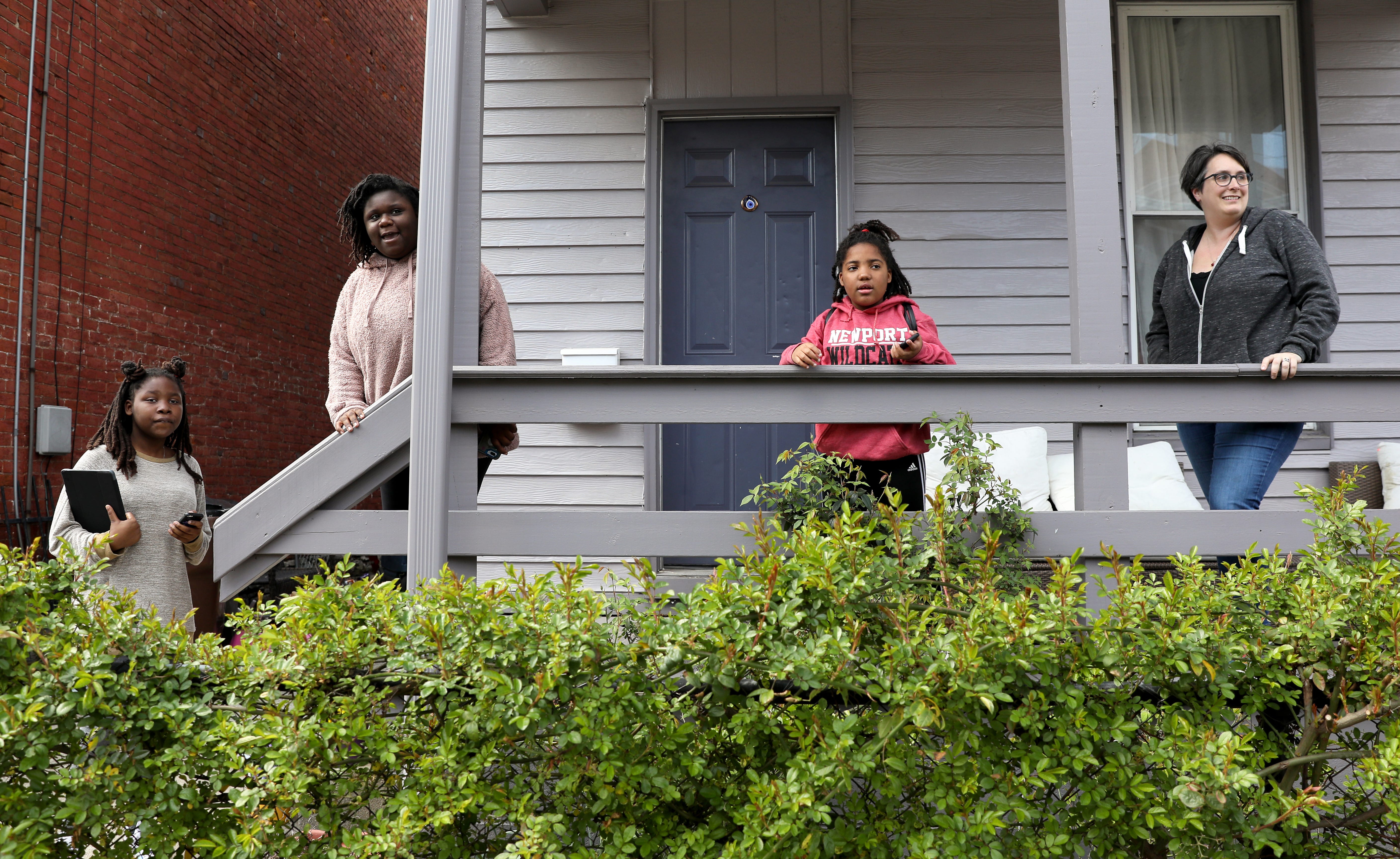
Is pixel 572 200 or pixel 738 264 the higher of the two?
pixel 572 200

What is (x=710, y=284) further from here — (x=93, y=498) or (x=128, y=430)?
(x=93, y=498)

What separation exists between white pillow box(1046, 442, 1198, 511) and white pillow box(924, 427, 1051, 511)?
0.08 meters

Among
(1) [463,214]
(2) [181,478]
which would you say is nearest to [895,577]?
(1) [463,214]

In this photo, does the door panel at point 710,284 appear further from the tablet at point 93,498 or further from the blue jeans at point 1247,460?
the tablet at point 93,498

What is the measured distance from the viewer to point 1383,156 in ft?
16.1

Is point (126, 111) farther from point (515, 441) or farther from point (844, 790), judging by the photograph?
point (844, 790)

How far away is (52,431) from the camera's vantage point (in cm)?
679

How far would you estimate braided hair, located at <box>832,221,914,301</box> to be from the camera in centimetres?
340

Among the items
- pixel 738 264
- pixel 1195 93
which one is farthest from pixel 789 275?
pixel 1195 93

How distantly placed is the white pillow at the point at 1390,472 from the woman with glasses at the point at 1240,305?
178 cm

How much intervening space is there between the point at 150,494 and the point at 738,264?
297cm

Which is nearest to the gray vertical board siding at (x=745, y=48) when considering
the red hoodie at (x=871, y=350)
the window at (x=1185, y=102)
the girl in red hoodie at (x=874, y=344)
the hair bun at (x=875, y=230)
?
the window at (x=1185, y=102)

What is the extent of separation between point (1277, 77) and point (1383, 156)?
2.13ft

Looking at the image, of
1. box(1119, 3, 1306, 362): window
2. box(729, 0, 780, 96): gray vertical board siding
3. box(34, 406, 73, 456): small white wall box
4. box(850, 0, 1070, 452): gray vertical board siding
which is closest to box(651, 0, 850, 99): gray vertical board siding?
box(729, 0, 780, 96): gray vertical board siding
